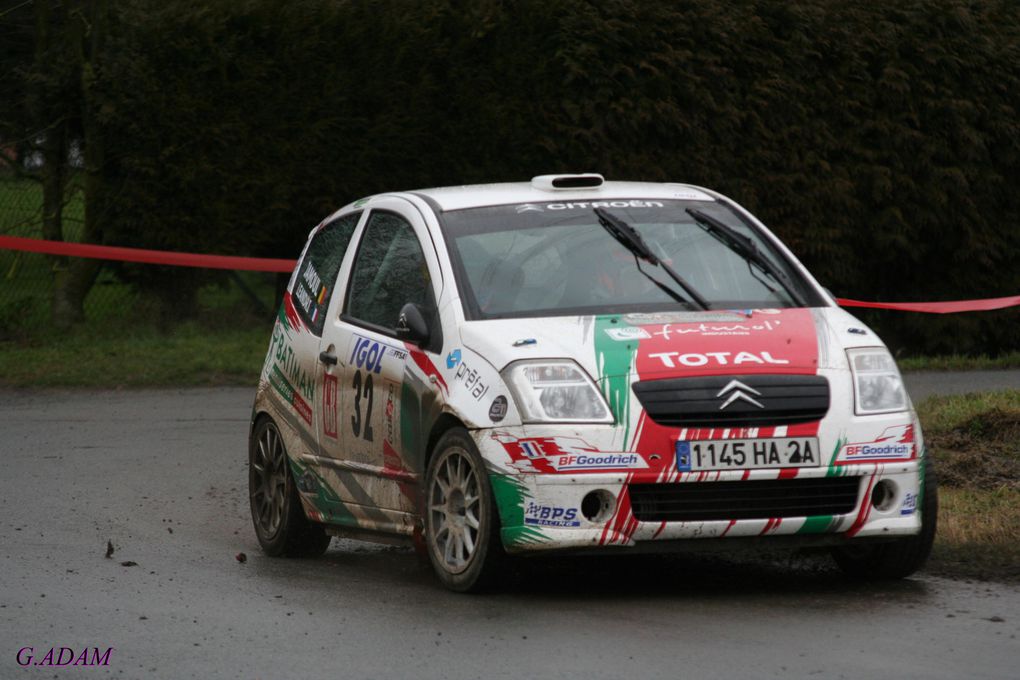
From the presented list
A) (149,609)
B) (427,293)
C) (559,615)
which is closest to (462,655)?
(559,615)

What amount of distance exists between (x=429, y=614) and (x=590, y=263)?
1808 millimetres

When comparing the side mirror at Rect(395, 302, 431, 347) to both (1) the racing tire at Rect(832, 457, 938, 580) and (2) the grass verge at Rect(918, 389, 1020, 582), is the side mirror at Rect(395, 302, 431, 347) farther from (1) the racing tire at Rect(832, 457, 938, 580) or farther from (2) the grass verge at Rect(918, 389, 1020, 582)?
(2) the grass verge at Rect(918, 389, 1020, 582)

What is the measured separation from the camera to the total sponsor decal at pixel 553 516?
22.7 feet

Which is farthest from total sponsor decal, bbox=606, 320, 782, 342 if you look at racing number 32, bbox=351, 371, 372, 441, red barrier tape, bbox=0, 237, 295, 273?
red barrier tape, bbox=0, 237, 295, 273

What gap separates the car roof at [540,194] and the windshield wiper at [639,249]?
223mm

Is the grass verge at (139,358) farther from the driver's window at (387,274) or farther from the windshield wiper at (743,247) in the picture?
the windshield wiper at (743,247)

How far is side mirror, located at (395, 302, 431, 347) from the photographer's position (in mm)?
7664

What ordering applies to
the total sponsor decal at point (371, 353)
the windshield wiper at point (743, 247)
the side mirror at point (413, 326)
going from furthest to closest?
the windshield wiper at point (743, 247), the total sponsor decal at point (371, 353), the side mirror at point (413, 326)

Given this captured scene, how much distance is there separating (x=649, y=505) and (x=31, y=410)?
853 cm

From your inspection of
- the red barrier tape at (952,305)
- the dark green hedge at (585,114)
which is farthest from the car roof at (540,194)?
the dark green hedge at (585,114)

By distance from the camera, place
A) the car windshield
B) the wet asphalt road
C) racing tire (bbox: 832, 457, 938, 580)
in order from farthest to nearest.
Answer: the car windshield
racing tire (bbox: 832, 457, 938, 580)
the wet asphalt road

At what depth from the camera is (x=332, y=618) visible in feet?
23.1

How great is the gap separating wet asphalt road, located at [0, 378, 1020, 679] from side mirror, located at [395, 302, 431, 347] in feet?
3.32

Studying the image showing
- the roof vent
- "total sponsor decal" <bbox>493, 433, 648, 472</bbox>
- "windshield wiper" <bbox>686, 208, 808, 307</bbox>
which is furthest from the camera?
the roof vent
